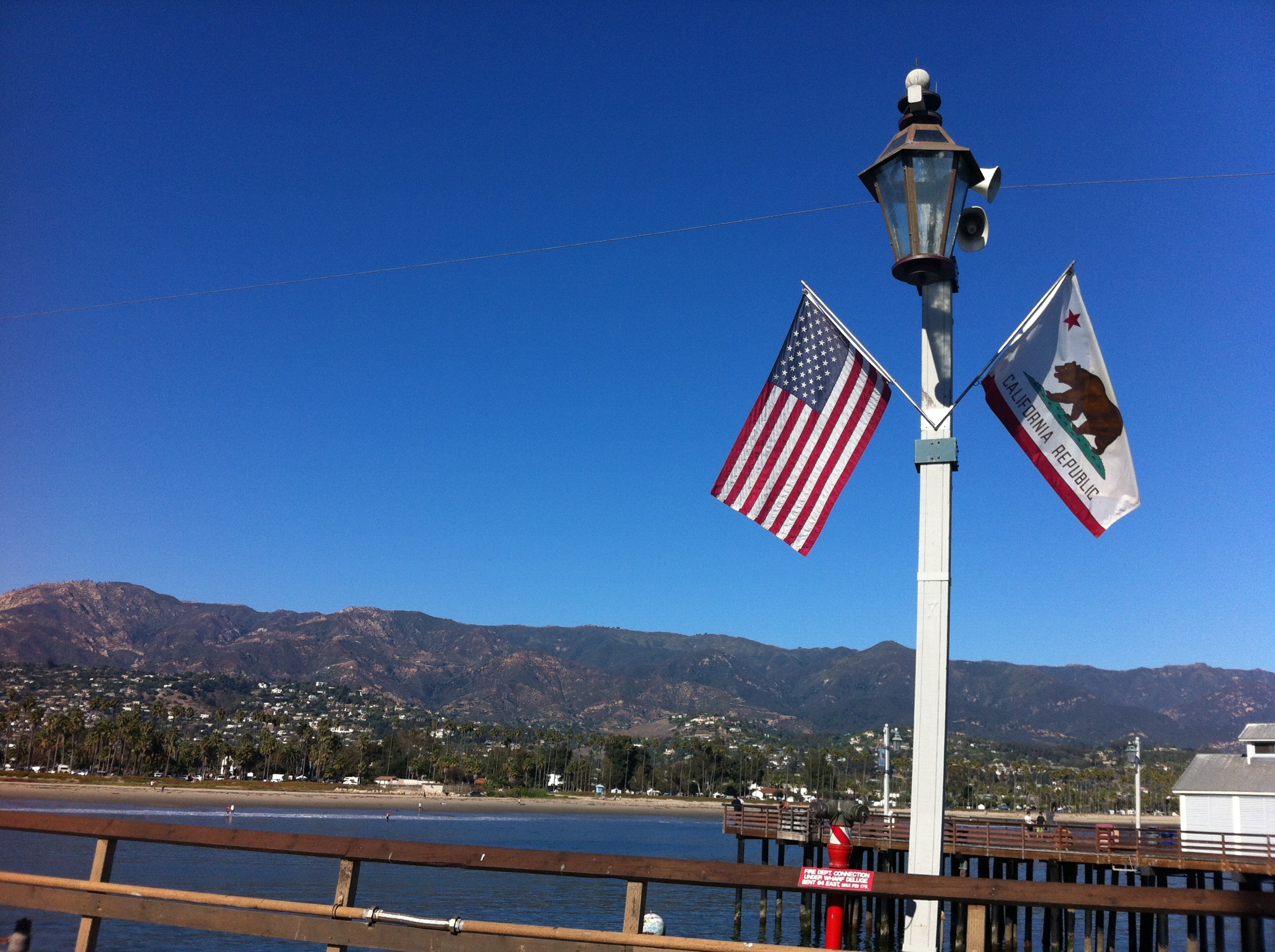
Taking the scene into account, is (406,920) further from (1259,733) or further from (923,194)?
(1259,733)

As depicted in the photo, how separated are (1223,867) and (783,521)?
22.4 metres

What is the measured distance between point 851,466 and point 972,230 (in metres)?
3.23

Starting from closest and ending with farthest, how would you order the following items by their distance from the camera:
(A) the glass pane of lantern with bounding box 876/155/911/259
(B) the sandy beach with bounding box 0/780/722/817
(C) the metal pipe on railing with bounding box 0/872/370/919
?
(C) the metal pipe on railing with bounding box 0/872/370/919
(A) the glass pane of lantern with bounding box 876/155/911/259
(B) the sandy beach with bounding box 0/780/722/817

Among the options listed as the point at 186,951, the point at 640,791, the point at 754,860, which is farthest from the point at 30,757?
the point at 186,951

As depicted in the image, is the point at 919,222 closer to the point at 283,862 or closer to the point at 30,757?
the point at 283,862

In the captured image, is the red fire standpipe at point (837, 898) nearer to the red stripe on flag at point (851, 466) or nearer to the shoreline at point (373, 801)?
the red stripe on flag at point (851, 466)

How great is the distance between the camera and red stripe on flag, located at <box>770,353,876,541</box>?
1260 cm

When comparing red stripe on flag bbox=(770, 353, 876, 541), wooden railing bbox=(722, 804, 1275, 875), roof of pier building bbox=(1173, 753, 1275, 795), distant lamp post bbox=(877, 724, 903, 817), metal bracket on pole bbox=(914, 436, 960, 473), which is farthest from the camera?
distant lamp post bbox=(877, 724, 903, 817)

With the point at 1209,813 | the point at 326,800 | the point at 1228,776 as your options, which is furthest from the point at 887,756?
the point at 326,800

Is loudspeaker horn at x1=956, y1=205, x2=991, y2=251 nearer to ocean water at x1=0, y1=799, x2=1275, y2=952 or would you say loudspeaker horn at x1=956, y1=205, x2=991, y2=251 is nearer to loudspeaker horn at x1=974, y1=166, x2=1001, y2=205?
loudspeaker horn at x1=974, y1=166, x2=1001, y2=205

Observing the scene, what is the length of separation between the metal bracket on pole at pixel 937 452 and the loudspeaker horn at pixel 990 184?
3.05 m

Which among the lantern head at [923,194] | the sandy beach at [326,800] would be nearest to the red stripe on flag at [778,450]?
the lantern head at [923,194]

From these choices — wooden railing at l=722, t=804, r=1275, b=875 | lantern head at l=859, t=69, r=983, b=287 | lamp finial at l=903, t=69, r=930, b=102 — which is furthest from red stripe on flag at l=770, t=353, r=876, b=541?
wooden railing at l=722, t=804, r=1275, b=875

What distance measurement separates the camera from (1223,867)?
27.2 metres
